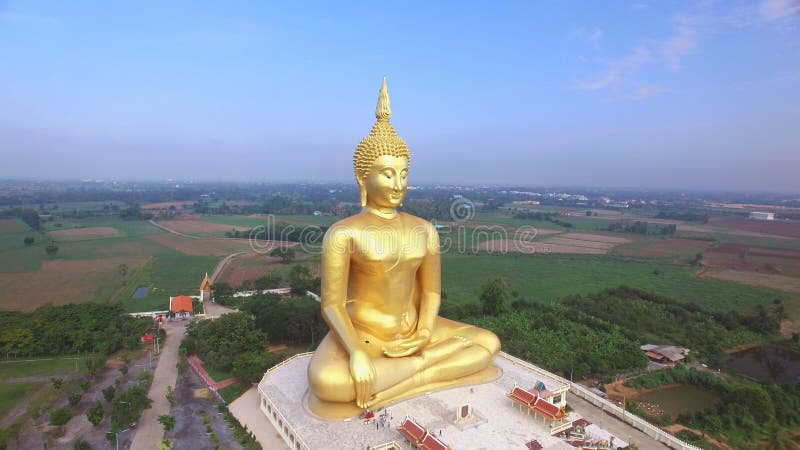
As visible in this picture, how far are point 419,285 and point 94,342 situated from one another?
1512 centimetres

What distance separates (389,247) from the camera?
11.1 metres

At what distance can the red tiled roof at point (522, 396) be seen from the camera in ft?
37.7

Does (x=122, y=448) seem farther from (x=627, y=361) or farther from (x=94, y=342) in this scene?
(x=627, y=361)

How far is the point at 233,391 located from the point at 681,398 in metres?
14.8

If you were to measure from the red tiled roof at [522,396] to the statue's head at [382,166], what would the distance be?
223 inches

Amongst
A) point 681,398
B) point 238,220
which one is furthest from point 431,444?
point 238,220

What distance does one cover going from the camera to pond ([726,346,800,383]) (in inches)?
743

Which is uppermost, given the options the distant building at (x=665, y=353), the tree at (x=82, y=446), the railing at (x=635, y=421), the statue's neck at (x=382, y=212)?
the statue's neck at (x=382, y=212)

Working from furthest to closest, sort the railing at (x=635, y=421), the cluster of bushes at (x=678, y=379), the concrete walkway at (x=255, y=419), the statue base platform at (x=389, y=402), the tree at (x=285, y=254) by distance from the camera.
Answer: the tree at (x=285, y=254), the cluster of bushes at (x=678, y=379), the concrete walkway at (x=255, y=419), the railing at (x=635, y=421), the statue base platform at (x=389, y=402)

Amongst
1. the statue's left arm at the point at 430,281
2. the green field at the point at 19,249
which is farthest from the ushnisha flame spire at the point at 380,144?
the green field at the point at 19,249

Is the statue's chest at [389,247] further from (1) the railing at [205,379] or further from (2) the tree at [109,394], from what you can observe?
(2) the tree at [109,394]

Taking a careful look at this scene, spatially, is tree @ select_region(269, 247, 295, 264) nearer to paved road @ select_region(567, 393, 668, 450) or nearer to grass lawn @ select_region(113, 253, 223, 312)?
grass lawn @ select_region(113, 253, 223, 312)

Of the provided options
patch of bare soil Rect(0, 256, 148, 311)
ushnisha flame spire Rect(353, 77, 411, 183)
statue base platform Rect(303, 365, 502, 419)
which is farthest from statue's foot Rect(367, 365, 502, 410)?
patch of bare soil Rect(0, 256, 148, 311)

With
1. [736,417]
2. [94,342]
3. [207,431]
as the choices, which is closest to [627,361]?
[736,417]
